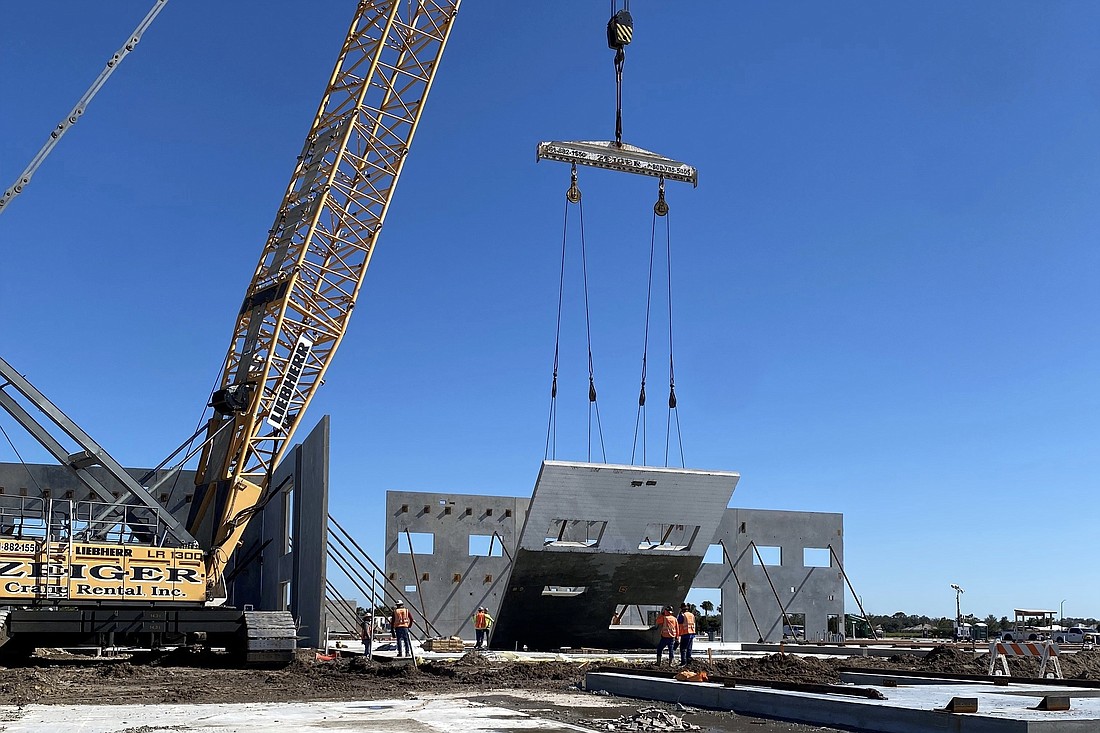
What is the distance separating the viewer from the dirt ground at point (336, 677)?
550 inches

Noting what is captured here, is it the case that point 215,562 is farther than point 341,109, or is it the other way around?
point 341,109

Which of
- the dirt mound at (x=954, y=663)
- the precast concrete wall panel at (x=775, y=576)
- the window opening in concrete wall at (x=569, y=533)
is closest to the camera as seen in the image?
the dirt mound at (x=954, y=663)

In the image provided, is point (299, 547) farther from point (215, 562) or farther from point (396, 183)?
point (396, 183)

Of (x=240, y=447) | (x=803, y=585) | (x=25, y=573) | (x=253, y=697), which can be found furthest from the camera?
(x=803, y=585)

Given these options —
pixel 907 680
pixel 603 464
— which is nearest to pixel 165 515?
pixel 603 464

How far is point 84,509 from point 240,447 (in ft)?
12.1

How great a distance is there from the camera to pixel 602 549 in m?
25.0

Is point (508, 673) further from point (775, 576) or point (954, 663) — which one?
point (775, 576)

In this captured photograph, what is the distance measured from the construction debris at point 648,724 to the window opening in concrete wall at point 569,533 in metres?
14.2

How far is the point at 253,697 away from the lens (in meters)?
13.8

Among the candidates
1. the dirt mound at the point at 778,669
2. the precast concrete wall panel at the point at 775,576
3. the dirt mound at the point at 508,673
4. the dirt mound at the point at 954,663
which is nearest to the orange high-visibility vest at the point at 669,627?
the dirt mound at the point at 508,673

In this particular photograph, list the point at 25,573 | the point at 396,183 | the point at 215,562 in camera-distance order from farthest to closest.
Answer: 1. the point at 396,183
2. the point at 215,562
3. the point at 25,573

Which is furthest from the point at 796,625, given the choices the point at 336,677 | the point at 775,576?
the point at 336,677

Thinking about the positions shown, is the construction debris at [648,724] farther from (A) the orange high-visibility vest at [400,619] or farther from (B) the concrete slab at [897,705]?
(A) the orange high-visibility vest at [400,619]
